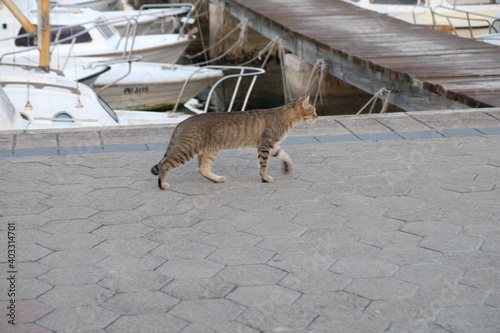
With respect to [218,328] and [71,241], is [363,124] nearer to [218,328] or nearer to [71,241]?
[71,241]

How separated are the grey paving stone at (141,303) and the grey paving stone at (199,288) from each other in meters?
0.06

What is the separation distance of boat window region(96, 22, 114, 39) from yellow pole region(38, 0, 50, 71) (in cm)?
362

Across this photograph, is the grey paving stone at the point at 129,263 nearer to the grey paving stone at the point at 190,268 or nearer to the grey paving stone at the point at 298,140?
the grey paving stone at the point at 190,268

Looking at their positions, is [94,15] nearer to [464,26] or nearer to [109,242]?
[464,26]

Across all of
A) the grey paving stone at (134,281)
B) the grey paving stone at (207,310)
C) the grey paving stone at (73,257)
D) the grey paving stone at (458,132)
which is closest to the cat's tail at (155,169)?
the grey paving stone at (73,257)

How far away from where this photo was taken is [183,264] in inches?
166

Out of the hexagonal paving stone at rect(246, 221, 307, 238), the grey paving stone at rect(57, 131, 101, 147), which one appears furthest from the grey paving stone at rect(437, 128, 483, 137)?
the grey paving stone at rect(57, 131, 101, 147)

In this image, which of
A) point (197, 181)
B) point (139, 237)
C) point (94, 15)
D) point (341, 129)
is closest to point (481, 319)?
point (139, 237)

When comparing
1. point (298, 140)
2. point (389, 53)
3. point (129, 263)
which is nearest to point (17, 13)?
point (298, 140)

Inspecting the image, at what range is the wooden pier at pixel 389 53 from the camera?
360 inches

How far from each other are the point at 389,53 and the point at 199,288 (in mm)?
7971

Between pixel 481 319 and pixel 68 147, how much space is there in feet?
12.3

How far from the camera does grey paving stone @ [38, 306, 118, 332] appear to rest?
11.5 feet

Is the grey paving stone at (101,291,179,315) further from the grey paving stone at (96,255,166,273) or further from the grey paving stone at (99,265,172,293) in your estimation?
the grey paving stone at (96,255,166,273)
